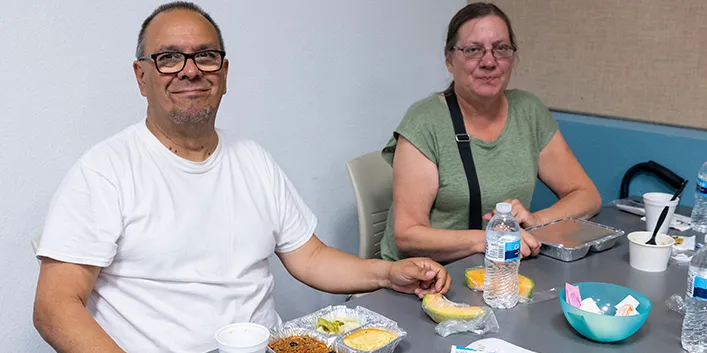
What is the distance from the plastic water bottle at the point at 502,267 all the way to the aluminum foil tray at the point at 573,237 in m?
0.28

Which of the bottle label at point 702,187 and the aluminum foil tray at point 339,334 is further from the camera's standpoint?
the bottle label at point 702,187

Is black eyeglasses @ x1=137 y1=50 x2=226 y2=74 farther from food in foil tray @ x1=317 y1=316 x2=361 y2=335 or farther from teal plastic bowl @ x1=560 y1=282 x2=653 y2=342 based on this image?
teal plastic bowl @ x1=560 y1=282 x2=653 y2=342

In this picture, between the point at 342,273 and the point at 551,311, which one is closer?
the point at 551,311

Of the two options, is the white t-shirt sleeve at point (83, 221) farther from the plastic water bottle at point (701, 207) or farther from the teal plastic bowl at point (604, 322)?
the plastic water bottle at point (701, 207)

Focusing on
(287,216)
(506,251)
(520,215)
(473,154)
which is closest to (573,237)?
(520,215)

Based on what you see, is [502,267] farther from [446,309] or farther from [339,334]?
[339,334]

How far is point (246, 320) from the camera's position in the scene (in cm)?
157

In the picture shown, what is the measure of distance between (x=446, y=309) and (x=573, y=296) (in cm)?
28

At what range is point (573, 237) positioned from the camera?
1.84 m

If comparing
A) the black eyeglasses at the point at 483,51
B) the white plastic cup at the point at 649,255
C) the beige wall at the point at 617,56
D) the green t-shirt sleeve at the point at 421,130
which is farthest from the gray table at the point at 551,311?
the beige wall at the point at 617,56

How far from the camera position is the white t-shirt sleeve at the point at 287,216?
67.0 inches

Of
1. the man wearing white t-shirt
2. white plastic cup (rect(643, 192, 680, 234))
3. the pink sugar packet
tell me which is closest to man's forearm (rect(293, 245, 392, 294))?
the man wearing white t-shirt

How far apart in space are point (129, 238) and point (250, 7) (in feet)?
3.83

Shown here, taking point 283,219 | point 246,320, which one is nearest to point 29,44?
point 283,219
